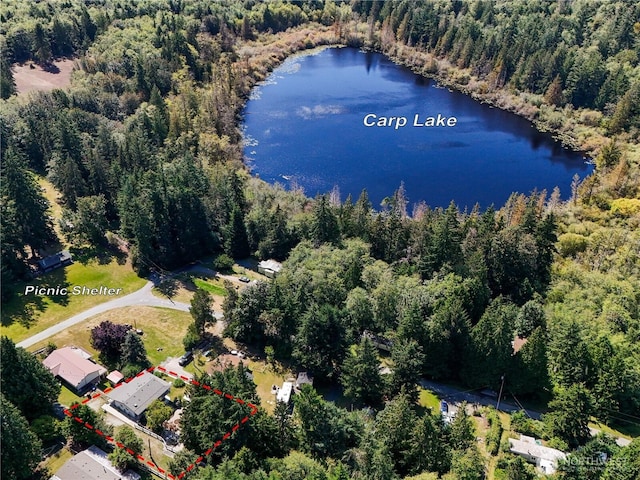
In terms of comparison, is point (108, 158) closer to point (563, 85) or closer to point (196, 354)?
point (196, 354)

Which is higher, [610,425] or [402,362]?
[402,362]

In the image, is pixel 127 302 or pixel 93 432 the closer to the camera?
pixel 93 432

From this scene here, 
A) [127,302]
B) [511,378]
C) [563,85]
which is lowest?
[127,302]

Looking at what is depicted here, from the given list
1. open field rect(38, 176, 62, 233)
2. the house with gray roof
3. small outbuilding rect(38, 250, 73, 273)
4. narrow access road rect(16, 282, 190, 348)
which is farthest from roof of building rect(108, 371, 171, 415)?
open field rect(38, 176, 62, 233)

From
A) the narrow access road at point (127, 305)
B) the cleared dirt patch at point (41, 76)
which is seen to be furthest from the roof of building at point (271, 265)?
the cleared dirt patch at point (41, 76)

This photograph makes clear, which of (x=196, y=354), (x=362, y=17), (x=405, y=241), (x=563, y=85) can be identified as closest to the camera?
(x=196, y=354)

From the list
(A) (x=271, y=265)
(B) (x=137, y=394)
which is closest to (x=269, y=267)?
(A) (x=271, y=265)

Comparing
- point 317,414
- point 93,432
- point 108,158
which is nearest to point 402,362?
point 317,414
